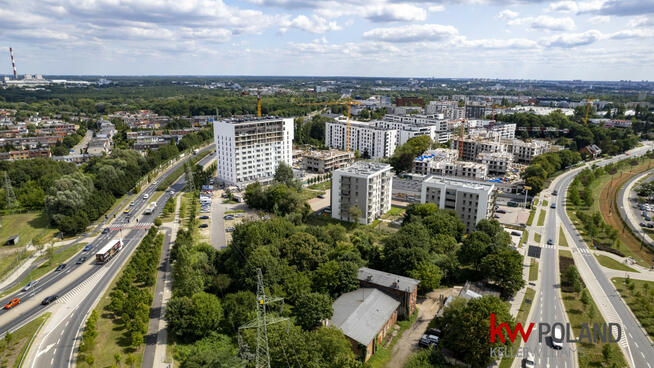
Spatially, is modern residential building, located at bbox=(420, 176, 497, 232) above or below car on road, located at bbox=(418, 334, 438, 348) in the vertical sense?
above

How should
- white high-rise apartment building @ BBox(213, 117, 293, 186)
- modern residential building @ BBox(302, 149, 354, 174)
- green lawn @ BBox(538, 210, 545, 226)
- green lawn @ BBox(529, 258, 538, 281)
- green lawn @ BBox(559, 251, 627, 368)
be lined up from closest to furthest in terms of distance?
green lawn @ BBox(559, 251, 627, 368)
green lawn @ BBox(529, 258, 538, 281)
green lawn @ BBox(538, 210, 545, 226)
white high-rise apartment building @ BBox(213, 117, 293, 186)
modern residential building @ BBox(302, 149, 354, 174)

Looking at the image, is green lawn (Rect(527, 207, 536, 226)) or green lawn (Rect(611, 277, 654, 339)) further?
green lawn (Rect(527, 207, 536, 226))

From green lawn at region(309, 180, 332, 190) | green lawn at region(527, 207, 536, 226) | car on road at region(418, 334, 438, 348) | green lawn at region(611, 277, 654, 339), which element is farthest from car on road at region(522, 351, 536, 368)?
green lawn at region(309, 180, 332, 190)

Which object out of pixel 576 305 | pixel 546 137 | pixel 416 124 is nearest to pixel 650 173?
pixel 546 137

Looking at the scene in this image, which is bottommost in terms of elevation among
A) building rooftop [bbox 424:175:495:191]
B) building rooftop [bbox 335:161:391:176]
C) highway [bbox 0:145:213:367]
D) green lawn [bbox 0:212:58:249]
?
highway [bbox 0:145:213:367]

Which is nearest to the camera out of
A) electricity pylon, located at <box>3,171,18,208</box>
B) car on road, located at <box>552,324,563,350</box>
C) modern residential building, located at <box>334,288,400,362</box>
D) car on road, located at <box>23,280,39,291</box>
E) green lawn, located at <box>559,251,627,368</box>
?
green lawn, located at <box>559,251,627,368</box>

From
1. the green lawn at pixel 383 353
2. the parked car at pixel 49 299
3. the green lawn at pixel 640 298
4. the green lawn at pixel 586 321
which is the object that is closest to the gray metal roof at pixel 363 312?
the green lawn at pixel 383 353

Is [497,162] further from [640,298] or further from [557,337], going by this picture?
[557,337]

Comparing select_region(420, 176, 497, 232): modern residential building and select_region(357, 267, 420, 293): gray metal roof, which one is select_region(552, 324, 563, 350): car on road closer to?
select_region(357, 267, 420, 293): gray metal roof
